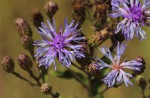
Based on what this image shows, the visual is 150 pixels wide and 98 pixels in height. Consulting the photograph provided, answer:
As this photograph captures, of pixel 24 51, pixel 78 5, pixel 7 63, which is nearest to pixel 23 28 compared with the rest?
pixel 7 63

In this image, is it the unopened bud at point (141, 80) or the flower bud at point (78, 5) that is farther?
the unopened bud at point (141, 80)

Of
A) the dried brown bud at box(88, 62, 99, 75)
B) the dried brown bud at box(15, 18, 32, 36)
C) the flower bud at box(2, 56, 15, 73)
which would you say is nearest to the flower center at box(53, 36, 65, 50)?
the dried brown bud at box(88, 62, 99, 75)

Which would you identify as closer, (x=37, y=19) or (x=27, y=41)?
(x=27, y=41)

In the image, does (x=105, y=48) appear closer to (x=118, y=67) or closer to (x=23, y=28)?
(x=118, y=67)

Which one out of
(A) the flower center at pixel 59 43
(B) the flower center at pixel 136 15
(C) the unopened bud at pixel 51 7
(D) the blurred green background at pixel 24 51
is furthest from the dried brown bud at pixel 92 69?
(D) the blurred green background at pixel 24 51

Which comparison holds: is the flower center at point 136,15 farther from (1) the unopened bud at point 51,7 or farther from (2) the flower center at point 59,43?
(1) the unopened bud at point 51,7

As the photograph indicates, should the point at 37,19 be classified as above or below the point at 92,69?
above

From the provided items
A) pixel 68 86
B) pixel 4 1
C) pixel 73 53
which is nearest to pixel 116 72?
pixel 73 53

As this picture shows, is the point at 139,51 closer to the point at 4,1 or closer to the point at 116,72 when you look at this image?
the point at 4,1
